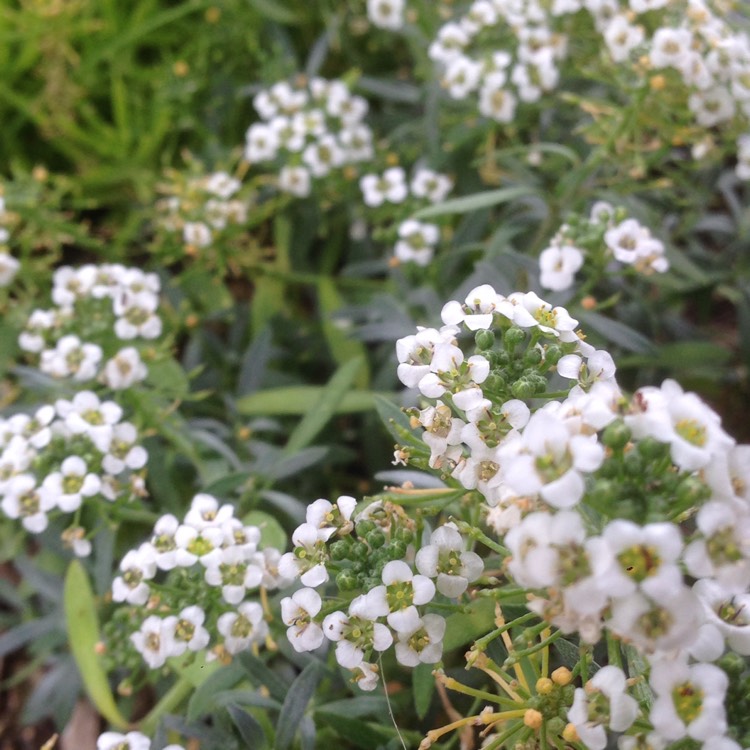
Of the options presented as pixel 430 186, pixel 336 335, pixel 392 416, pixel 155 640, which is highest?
pixel 392 416

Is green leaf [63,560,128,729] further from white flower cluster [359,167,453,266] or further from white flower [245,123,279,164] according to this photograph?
white flower [245,123,279,164]

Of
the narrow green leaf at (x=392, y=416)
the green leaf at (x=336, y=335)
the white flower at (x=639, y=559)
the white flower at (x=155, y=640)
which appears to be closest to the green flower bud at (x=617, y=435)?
the white flower at (x=639, y=559)

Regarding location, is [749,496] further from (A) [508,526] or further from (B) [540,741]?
(B) [540,741]

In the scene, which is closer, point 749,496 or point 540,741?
point 749,496

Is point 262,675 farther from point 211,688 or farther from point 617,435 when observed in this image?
point 617,435

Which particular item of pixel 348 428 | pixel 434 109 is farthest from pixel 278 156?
pixel 348 428

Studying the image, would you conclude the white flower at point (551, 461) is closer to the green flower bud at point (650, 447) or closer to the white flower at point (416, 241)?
the green flower bud at point (650, 447)

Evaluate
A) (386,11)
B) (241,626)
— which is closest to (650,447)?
(241,626)
